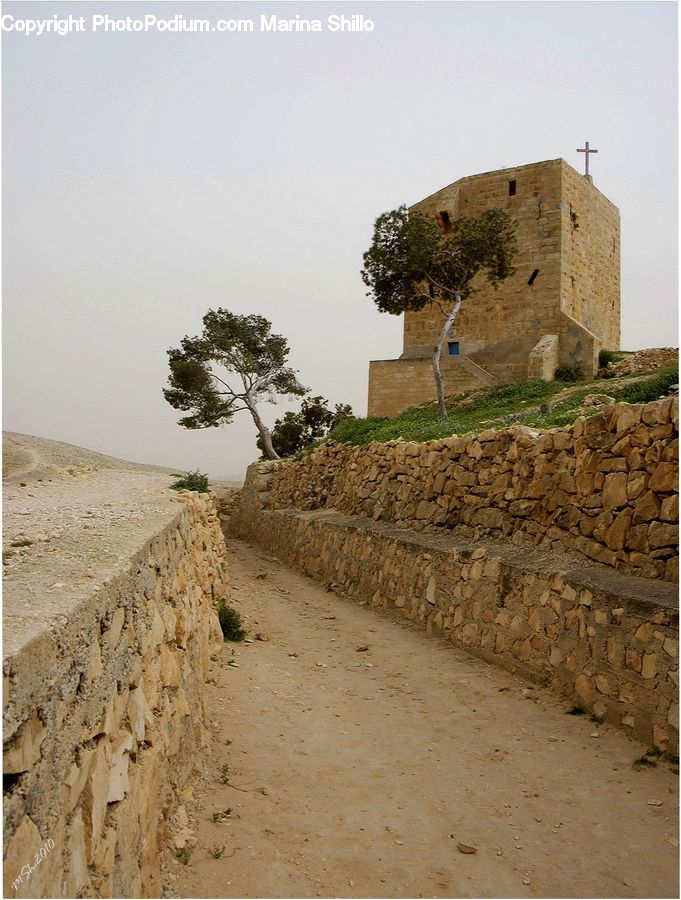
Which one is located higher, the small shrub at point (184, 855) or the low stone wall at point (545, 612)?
the low stone wall at point (545, 612)

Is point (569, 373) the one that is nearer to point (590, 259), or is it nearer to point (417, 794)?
point (590, 259)

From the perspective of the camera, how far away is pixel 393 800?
431 centimetres

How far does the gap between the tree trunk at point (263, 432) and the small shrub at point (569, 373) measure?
1091 centimetres

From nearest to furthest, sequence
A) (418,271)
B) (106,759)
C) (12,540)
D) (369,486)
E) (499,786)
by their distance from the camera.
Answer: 1. (106,759)
2. (12,540)
3. (499,786)
4. (369,486)
5. (418,271)

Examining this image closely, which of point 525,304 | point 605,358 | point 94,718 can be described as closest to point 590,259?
point 525,304

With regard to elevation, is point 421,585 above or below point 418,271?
below

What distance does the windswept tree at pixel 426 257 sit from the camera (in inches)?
642

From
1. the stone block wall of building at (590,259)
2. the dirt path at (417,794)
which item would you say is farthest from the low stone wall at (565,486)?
the stone block wall of building at (590,259)

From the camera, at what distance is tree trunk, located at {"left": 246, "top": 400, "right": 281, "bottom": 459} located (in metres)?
25.8

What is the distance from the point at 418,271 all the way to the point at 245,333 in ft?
39.5

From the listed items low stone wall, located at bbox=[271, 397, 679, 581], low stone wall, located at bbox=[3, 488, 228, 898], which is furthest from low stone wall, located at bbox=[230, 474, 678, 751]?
low stone wall, located at bbox=[3, 488, 228, 898]

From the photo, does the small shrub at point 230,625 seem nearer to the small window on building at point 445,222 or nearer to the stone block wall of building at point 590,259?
the stone block wall of building at point 590,259

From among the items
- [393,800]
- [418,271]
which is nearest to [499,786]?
[393,800]

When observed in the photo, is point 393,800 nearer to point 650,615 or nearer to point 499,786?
point 499,786
